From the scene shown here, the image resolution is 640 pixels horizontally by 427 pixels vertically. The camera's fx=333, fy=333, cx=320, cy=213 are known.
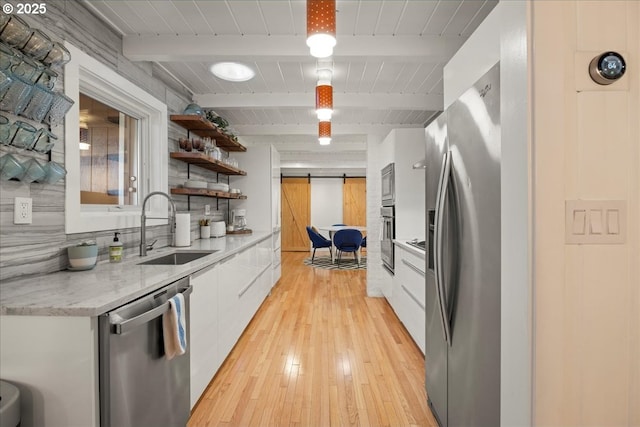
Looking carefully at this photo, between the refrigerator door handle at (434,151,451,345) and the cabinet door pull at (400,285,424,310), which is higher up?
the refrigerator door handle at (434,151,451,345)

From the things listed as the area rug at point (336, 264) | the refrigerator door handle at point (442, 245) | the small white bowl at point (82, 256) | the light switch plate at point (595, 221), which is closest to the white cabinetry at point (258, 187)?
the area rug at point (336, 264)

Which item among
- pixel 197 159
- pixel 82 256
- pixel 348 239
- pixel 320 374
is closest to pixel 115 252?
pixel 82 256

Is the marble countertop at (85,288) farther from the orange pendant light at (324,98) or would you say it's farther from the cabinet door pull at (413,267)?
the cabinet door pull at (413,267)

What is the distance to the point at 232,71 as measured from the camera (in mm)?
2852

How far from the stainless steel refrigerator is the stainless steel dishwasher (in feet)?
4.02

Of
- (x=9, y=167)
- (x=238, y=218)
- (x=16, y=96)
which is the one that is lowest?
(x=238, y=218)

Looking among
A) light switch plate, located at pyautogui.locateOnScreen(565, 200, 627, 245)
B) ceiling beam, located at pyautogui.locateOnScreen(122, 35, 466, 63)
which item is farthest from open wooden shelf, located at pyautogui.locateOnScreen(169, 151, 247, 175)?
light switch plate, located at pyautogui.locateOnScreen(565, 200, 627, 245)

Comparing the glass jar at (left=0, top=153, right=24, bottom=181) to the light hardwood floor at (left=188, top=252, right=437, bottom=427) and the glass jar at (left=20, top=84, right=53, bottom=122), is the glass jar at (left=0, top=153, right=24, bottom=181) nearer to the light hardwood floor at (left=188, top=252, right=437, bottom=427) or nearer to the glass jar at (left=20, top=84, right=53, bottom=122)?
the glass jar at (left=20, top=84, right=53, bottom=122)

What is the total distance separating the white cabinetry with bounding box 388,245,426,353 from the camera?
98.3 inches

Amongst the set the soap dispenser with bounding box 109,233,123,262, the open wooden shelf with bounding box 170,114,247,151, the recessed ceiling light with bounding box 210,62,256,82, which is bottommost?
the soap dispenser with bounding box 109,233,123,262

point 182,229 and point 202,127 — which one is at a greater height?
point 202,127

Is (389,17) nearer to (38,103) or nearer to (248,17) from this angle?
(248,17)

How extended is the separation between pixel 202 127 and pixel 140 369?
2.42 m

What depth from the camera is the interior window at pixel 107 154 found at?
2.08 metres
